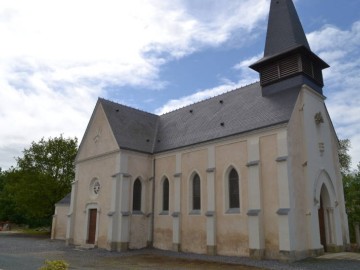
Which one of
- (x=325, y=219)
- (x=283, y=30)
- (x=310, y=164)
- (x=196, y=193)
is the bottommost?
(x=325, y=219)

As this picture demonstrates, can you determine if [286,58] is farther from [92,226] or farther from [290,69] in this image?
[92,226]

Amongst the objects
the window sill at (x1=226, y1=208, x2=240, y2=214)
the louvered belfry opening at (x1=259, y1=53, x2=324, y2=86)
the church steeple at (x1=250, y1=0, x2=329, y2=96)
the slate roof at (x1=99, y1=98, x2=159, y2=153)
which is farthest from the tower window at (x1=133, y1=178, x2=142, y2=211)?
the louvered belfry opening at (x1=259, y1=53, x2=324, y2=86)

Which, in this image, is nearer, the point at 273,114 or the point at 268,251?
the point at 268,251


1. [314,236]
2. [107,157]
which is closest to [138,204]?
[107,157]

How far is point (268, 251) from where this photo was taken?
719 inches

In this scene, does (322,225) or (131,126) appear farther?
(131,126)

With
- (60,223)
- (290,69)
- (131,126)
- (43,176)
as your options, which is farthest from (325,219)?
(43,176)

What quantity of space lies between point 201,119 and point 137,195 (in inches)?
307

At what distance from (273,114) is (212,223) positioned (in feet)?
25.7

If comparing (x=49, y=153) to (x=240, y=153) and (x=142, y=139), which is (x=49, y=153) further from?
(x=240, y=153)

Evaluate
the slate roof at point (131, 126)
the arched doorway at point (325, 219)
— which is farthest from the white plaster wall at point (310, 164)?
the slate roof at point (131, 126)

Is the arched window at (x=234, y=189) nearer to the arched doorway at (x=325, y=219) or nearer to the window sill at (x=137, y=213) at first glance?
the arched doorway at (x=325, y=219)

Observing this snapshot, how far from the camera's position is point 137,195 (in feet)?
85.3

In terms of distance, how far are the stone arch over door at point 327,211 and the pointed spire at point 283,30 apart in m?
8.92
